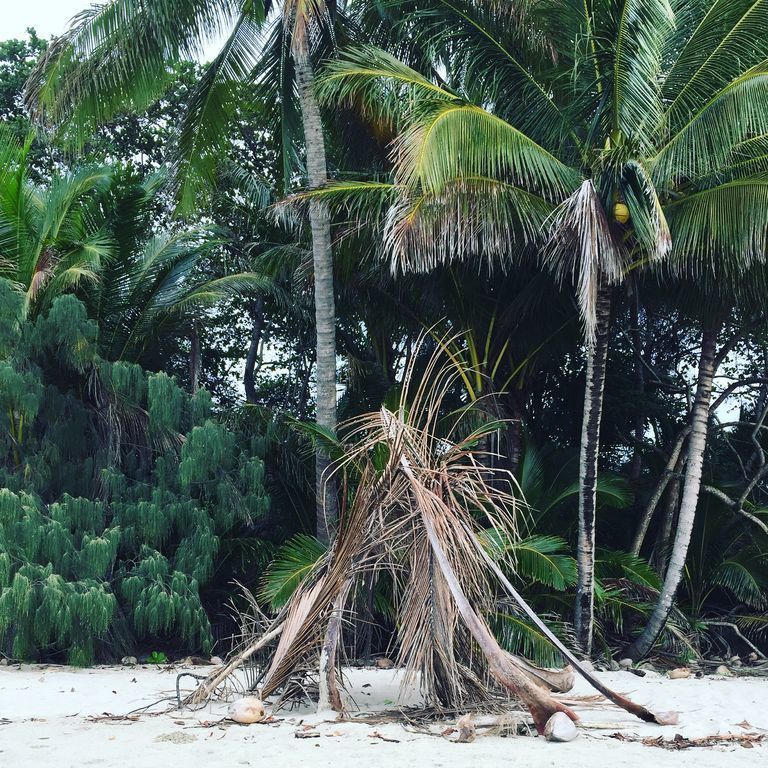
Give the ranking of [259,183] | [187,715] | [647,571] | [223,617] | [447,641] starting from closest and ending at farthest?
[447,641] → [187,715] → [647,571] → [223,617] → [259,183]

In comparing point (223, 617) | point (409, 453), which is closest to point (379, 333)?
point (223, 617)

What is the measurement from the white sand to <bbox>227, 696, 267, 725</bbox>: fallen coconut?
0.09m

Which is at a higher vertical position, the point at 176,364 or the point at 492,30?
the point at 492,30

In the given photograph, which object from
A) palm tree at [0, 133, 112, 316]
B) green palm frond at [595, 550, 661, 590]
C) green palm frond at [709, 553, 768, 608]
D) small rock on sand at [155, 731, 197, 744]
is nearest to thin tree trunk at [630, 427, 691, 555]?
green palm frond at [595, 550, 661, 590]

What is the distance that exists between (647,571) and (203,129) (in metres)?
7.47

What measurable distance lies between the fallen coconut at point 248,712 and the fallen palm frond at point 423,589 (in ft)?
1.04

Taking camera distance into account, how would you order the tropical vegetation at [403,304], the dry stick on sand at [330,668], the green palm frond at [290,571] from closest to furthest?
the dry stick on sand at [330,668]
the tropical vegetation at [403,304]
the green palm frond at [290,571]

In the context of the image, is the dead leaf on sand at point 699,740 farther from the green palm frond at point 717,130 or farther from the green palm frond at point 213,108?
the green palm frond at point 213,108

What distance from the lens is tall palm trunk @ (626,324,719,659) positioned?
978 cm

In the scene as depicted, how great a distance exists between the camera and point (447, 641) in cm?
586

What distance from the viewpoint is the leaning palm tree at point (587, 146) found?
813 cm

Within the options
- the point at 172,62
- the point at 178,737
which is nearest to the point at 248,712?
the point at 178,737

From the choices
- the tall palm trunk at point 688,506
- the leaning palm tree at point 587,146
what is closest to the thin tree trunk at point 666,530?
the tall palm trunk at point 688,506

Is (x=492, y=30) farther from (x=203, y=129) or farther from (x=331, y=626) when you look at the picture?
(x=331, y=626)
